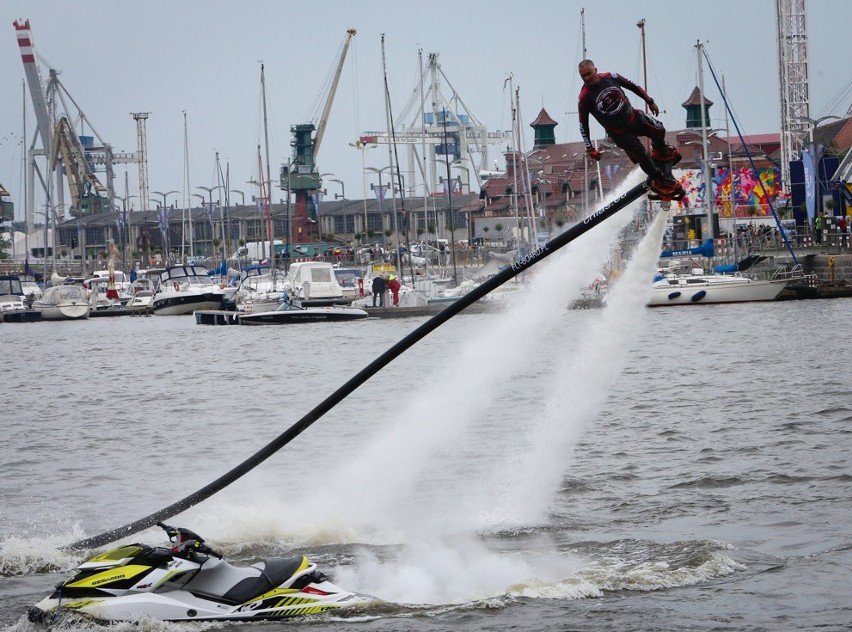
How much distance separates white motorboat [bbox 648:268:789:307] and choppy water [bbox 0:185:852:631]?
30637 mm

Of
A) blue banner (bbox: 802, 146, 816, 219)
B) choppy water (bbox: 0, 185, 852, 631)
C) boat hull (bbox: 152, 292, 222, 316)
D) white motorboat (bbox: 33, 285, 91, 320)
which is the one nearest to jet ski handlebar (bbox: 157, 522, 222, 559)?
choppy water (bbox: 0, 185, 852, 631)

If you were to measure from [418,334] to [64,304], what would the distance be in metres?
88.2

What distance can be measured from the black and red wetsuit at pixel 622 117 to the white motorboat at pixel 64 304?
89.9 metres

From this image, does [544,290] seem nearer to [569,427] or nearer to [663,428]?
[569,427]

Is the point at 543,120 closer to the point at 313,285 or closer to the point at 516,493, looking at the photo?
the point at 313,285

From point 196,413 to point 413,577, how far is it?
22613 mm

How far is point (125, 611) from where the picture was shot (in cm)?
1344

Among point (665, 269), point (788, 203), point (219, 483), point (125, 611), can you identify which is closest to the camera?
point (125, 611)

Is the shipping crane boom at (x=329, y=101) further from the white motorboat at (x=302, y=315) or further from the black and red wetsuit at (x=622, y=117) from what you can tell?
the black and red wetsuit at (x=622, y=117)

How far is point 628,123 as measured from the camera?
13594 millimetres

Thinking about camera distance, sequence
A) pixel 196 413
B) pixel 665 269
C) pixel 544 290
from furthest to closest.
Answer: pixel 665 269, pixel 196 413, pixel 544 290

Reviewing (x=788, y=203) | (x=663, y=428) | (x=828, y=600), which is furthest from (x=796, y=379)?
(x=788, y=203)

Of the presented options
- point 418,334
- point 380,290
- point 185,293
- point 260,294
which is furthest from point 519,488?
point 185,293

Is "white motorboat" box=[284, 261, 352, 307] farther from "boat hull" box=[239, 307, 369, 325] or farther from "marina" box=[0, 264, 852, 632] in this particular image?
"marina" box=[0, 264, 852, 632]
